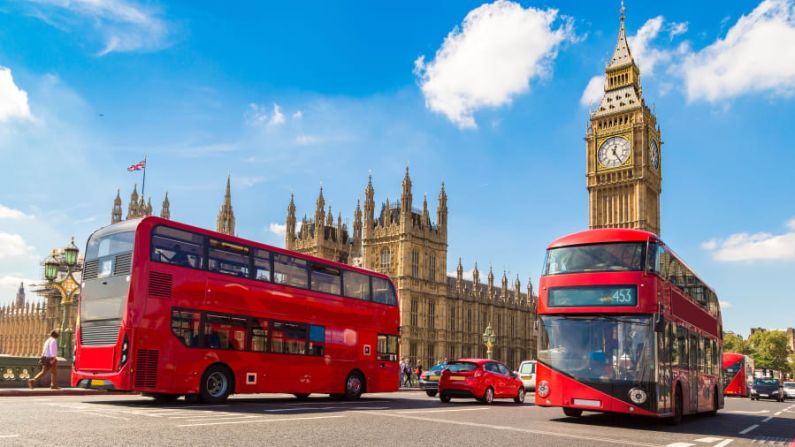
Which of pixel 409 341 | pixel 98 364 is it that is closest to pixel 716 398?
pixel 98 364

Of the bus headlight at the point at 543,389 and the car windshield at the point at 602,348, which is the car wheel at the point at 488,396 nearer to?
the bus headlight at the point at 543,389

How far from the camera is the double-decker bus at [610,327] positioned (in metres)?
13.3

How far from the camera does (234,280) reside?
53.7 feet

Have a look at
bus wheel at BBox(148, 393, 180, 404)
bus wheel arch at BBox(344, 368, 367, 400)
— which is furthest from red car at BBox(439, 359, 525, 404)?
bus wheel at BBox(148, 393, 180, 404)

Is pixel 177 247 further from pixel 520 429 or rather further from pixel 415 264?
pixel 415 264

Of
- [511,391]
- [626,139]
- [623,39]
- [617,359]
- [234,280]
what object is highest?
[623,39]

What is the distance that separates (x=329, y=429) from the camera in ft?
34.0

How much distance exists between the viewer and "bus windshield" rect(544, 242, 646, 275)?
1373cm

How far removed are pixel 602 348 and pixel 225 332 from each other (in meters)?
8.75

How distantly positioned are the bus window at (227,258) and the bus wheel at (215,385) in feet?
7.65

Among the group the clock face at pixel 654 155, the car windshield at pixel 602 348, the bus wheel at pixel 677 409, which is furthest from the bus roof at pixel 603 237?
the clock face at pixel 654 155

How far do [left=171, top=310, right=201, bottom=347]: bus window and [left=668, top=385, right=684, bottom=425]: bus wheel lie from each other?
1087cm

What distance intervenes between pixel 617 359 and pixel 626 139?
6428 centimetres

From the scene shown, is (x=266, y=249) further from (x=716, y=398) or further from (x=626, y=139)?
(x=626, y=139)
